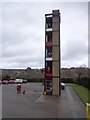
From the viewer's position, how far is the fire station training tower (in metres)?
28.4

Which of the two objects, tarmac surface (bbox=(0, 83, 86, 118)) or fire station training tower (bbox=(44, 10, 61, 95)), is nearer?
tarmac surface (bbox=(0, 83, 86, 118))

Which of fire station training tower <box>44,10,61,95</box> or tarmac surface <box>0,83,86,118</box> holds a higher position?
fire station training tower <box>44,10,61,95</box>

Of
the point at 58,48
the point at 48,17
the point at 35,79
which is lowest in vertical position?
the point at 35,79

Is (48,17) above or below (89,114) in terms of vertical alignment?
above

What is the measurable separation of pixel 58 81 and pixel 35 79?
4313cm

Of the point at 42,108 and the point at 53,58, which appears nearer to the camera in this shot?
the point at 42,108

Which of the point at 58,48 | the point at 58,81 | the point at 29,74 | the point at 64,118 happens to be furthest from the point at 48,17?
the point at 29,74

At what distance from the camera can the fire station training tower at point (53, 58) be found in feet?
93.2

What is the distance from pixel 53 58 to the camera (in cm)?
2872

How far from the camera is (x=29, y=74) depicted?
73812 mm

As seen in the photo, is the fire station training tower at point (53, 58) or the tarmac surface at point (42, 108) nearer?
the tarmac surface at point (42, 108)

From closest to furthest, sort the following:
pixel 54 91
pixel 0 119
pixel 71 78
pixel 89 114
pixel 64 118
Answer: pixel 89 114 < pixel 0 119 < pixel 64 118 < pixel 54 91 < pixel 71 78

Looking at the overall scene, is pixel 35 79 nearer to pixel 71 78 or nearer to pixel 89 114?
pixel 71 78

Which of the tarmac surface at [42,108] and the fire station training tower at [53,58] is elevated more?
the fire station training tower at [53,58]
